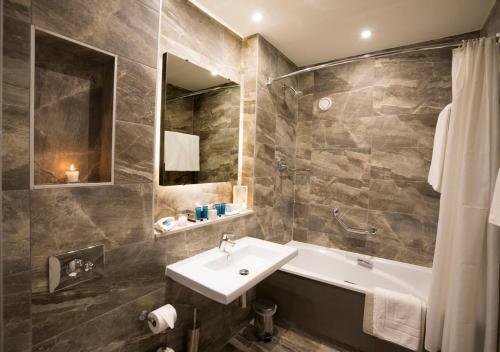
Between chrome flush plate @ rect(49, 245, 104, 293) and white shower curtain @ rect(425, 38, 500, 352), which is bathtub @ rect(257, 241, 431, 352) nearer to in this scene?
white shower curtain @ rect(425, 38, 500, 352)

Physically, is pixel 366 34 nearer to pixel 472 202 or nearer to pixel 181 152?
pixel 472 202

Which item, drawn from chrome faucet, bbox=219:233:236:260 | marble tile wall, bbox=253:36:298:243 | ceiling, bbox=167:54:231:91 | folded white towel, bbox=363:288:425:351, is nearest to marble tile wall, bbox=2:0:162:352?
ceiling, bbox=167:54:231:91

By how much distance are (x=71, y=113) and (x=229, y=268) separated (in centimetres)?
137

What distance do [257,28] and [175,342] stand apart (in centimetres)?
254

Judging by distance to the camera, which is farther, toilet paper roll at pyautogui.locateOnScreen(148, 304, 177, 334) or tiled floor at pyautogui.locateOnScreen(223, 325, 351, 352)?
tiled floor at pyautogui.locateOnScreen(223, 325, 351, 352)

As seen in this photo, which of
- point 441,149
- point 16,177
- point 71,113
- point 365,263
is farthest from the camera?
point 365,263

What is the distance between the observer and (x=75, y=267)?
3.84 feet

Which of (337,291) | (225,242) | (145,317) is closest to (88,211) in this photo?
(145,317)

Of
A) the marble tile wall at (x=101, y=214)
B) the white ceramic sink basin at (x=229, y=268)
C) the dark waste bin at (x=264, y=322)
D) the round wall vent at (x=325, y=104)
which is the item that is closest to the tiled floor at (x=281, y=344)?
the dark waste bin at (x=264, y=322)

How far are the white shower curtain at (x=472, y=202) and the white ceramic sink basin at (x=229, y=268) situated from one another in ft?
3.36

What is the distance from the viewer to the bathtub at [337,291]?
196cm

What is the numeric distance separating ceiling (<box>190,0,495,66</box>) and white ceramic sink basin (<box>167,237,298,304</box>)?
1.84m

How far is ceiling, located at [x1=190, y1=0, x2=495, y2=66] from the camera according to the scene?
182cm

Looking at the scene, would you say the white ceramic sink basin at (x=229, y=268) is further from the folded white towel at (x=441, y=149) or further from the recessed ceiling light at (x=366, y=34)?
the recessed ceiling light at (x=366, y=34)
